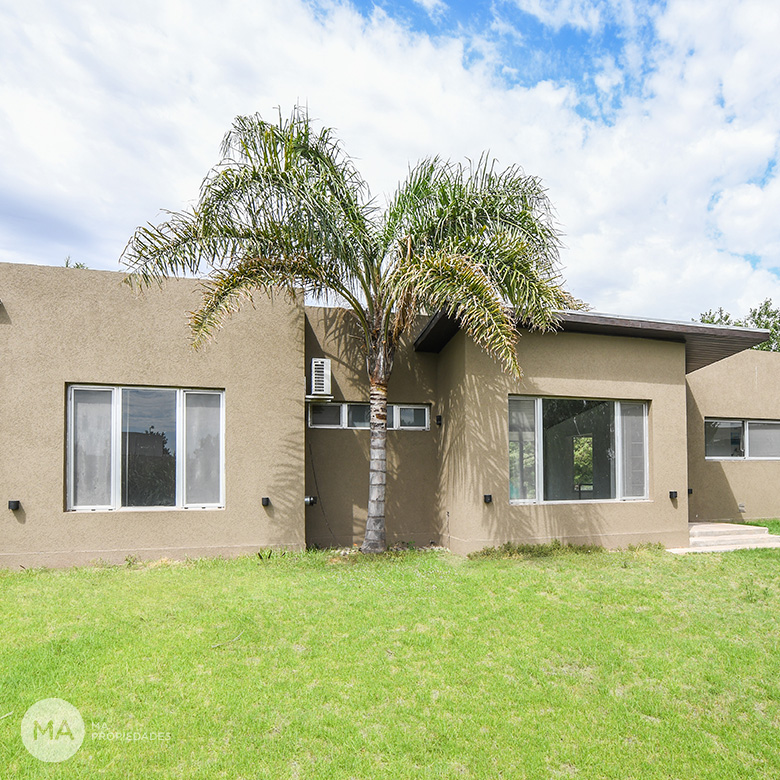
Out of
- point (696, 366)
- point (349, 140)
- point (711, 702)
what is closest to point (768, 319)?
point (696, 366)

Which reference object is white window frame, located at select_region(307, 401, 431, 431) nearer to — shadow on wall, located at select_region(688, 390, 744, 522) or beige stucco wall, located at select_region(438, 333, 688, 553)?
beige stucco wall, located at select_region(438, 333, 688, 553)

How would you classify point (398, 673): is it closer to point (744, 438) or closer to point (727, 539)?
point (727, 539)

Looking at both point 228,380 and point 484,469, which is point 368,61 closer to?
point 228,380

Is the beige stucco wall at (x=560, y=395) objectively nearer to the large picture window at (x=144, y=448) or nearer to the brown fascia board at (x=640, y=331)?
the brown fascia board at (x=640, y=331)

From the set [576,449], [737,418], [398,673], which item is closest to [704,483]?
[737,418]

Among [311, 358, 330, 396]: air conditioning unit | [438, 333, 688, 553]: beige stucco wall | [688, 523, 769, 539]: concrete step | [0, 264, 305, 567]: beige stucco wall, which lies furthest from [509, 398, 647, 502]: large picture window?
[0, 264, 305, 567]: beige stucco wall

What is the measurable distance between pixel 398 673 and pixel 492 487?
488 centimetres

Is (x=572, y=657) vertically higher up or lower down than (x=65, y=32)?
lower down

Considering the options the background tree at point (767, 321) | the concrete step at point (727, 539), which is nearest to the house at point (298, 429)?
the concrete step at point (727, 539)

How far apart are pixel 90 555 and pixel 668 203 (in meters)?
19.2

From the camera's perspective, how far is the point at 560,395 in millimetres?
9328

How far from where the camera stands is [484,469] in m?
8.88

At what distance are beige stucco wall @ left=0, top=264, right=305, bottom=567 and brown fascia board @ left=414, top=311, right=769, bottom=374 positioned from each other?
240 centimetres

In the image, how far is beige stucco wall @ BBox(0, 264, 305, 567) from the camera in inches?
307
